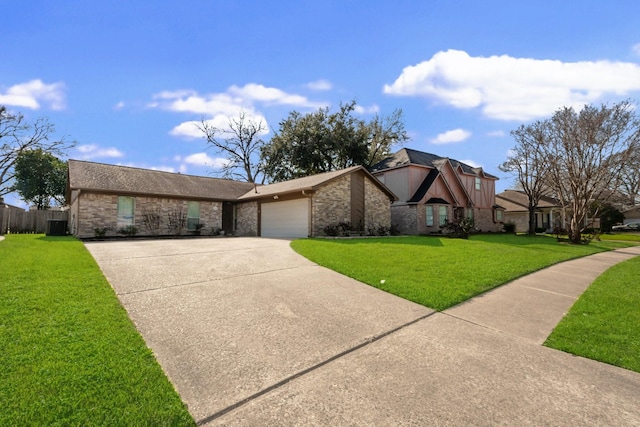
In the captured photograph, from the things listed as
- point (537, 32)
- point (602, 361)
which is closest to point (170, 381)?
point (602, 361)

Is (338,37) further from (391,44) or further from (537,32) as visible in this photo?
(537,32)

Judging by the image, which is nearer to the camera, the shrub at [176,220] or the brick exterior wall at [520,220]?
the shrub at [176,220]

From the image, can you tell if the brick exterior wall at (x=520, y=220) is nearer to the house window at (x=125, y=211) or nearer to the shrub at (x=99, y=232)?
the house window at (x=125, y=211)

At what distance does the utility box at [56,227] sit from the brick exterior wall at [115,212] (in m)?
0.53

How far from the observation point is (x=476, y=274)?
7.56m

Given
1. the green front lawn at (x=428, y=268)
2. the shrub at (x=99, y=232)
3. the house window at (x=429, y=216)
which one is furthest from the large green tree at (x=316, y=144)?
the green front lawn at (x=428, y=268)

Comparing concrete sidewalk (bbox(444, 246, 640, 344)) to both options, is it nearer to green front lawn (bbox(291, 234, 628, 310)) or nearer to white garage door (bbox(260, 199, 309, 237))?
green front lawn (bbox(291, 234, 628, 310))

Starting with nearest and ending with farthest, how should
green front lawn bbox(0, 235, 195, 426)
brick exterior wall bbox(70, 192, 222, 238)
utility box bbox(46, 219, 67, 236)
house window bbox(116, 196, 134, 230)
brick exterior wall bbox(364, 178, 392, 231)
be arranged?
green front lawn bbox(0, 235, 195, 426), brick exterior wall bbox(70, 192, 222, 238), house window bbox(116, 196, 134, 230), utility box bbox(46, 219, 67, 236), brick exterior wall bbox(364, 178, 392, 231)

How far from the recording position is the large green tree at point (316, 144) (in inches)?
1206

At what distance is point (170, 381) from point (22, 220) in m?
25.6

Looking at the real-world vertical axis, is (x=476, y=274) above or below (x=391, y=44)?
below

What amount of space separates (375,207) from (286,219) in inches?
231

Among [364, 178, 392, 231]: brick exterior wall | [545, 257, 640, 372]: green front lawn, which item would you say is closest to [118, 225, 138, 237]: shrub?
[364, 178, 392, 231]: brick exterior wall

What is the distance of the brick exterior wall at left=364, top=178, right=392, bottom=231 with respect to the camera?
19.1 m
